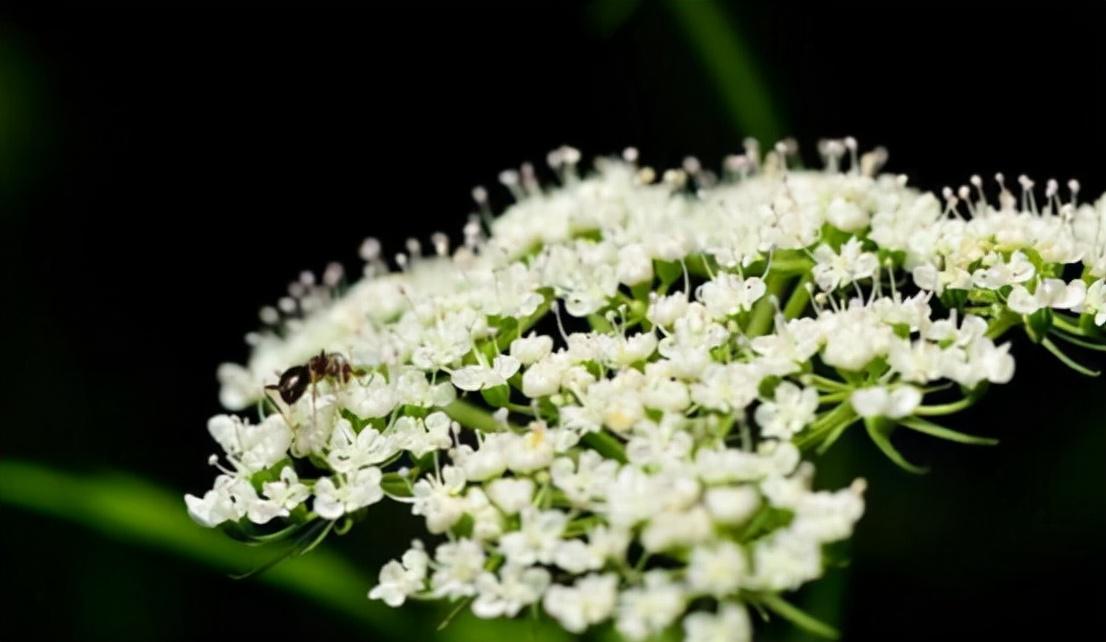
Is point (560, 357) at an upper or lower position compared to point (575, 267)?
lower

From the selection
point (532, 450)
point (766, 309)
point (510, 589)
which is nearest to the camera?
point (510, 589)

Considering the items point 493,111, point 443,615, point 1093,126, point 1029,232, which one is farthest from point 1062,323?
point 493,111

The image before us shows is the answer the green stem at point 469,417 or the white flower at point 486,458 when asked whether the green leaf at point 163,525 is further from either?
the white flower at point 486,458

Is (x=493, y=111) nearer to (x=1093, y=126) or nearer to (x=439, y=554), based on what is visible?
(x=1093, y=126)

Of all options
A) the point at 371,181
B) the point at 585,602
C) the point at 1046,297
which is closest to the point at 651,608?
the point at 585,602

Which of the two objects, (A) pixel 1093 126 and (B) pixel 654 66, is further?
(A) pixel 1093 126

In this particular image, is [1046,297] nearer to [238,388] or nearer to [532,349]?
[532,349]

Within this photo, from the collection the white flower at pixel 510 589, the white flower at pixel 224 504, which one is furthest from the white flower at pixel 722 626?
the white flower at pixel 224 504
